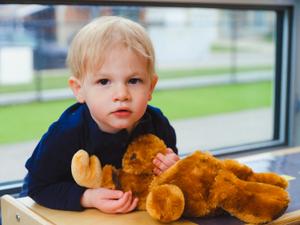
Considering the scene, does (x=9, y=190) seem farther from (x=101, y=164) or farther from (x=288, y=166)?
(x=288, y=166)

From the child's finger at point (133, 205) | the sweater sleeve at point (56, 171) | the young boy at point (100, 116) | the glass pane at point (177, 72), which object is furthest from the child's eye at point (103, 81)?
the glass pane at point (177, 72)

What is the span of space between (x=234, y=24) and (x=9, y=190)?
3.14 m

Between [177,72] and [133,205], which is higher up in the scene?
[133,205]

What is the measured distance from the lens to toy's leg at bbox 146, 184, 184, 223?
2.67 ft

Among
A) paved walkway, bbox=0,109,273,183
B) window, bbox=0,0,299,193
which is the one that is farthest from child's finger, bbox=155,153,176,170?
paved walkway, bbox=0,109,273,183

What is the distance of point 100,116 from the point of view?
2.90 feet

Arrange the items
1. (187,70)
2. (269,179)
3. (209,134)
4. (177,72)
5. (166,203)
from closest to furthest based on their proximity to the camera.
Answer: (166,203), (269,179), (209,134), (177,72), (187,70)

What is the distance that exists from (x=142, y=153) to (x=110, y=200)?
100 millimetres

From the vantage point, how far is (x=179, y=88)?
5.38 metres

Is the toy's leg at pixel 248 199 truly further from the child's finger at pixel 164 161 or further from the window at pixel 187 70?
the window at pixel 187 70

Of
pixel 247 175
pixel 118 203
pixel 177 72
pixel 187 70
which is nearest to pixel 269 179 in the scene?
pixel 247 175

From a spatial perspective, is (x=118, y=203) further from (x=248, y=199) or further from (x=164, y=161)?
(x=248, y=199)

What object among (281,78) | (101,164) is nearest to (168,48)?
(281,78)

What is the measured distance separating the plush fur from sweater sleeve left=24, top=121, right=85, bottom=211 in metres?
0.04
